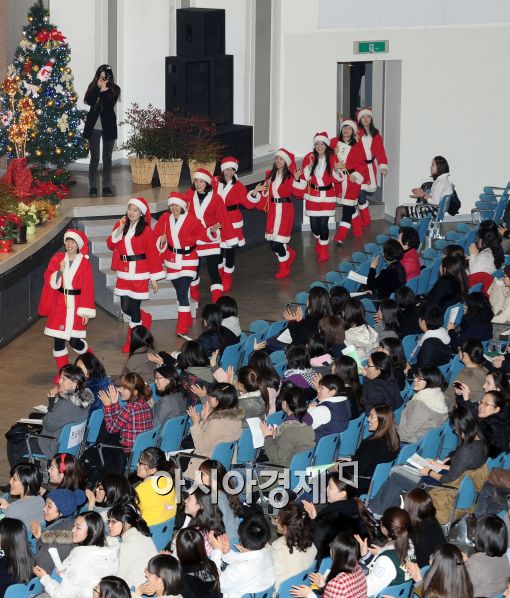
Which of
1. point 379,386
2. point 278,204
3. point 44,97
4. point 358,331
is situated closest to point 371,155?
point 278,204

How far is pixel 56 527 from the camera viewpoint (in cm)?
791

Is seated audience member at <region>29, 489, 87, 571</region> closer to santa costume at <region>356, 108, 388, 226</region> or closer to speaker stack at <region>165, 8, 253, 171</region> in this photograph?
speaker stack at <region>165, 8, 253, 171</region>

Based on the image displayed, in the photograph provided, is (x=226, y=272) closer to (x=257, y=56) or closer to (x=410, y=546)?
(x=257, y=56)

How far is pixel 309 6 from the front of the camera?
20.0 meters

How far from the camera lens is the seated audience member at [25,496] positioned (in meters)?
8.22

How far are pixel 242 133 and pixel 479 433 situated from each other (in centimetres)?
1018

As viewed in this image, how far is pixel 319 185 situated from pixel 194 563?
10.3m

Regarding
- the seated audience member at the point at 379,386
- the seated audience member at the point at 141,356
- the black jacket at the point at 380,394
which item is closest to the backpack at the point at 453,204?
the seated audience member at the point at 141,356

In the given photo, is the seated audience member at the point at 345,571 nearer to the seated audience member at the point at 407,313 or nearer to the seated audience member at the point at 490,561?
the seated audience member at the point at 490,561

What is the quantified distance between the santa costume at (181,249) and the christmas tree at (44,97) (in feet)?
12.1

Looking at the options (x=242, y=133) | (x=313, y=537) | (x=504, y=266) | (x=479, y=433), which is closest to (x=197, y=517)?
(x=313, y=537)

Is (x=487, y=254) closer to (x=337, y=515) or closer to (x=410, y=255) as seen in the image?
(x=410, y=255)

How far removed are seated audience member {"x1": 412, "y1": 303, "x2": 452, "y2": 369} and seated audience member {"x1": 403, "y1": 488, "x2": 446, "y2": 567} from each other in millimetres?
3486

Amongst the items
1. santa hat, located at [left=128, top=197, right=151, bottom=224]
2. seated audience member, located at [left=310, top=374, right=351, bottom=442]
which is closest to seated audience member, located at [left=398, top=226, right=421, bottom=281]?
santa hat, located at [left=128, top=197, right=151, bottom=224]
